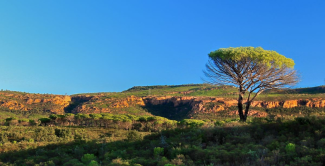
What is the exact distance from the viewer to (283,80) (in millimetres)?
23594

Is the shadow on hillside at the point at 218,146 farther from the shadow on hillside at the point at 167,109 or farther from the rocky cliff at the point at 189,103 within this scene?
the shadow on hillside at the point at 167,109

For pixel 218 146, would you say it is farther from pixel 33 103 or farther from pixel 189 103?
pixel 33 103

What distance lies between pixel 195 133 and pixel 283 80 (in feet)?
51.9

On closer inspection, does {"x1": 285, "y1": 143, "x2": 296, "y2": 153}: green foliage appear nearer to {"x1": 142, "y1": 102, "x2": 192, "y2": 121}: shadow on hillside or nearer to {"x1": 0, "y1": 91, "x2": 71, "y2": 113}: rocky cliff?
{"x1": 142, "y1": 102, "x2": 192, "y2": 121}: shadow on hillside

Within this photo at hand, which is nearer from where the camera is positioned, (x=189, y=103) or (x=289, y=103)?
(x=289, y=103)

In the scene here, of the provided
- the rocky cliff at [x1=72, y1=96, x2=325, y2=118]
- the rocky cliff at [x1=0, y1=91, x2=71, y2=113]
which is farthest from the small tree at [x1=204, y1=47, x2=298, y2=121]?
the rocky cliff at [x1=0, y1=91, x2=71, y2=113]

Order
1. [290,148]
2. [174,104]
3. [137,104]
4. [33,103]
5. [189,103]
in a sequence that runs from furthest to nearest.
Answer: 1. [174,104]
2. [137,104]
3. [33,103]
4. [189,103]
5. [290,148]

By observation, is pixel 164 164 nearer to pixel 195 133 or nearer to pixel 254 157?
pixel 254 157

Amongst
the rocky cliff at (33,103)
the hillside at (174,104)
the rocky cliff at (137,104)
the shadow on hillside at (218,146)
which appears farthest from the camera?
the rocky cliff at (33,103)

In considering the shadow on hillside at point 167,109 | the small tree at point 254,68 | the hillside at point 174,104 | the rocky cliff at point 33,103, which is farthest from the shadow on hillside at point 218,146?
the rocky cliff at point 33,103

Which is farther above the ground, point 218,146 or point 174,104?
point 174,104

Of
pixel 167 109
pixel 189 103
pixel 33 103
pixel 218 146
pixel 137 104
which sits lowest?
pixel 167 109

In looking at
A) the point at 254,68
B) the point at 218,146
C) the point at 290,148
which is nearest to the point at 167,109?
the point at 254,68

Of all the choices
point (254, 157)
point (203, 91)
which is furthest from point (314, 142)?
point (203, 91)
